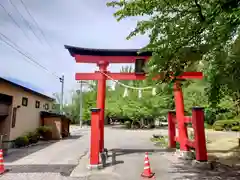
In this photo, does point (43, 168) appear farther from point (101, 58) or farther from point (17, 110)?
point (17, 110)

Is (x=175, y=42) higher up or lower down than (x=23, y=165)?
higher up

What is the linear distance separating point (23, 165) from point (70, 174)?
266cm

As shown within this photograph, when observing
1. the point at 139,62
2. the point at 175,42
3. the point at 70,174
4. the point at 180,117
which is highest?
the point at 139,62

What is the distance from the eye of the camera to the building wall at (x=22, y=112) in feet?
44.2

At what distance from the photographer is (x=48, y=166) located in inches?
324

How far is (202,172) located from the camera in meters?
6.88

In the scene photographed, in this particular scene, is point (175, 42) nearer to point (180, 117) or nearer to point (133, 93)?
point (180, 117)

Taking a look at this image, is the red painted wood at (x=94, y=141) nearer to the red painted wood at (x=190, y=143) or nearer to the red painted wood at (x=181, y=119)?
the red painted wood at (x=190, y=143)

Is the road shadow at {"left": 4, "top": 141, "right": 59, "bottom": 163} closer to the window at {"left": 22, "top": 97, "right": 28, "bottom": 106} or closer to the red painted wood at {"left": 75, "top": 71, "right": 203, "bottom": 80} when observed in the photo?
the window at {"left": 22, "top": 97, "right": 28, "bottom": 106}

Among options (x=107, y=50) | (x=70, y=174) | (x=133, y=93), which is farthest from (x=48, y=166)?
(x=133, y=93)

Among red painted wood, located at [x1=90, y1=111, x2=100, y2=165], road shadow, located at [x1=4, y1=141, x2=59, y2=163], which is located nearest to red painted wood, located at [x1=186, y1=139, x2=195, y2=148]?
red painted wood, located at [x1=90, y1=111, x2=100, y2=165]

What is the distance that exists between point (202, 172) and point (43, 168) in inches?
229

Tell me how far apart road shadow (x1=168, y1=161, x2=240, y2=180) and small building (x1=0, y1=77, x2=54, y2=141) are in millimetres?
10261

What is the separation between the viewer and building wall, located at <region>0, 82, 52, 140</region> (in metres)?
13.5
